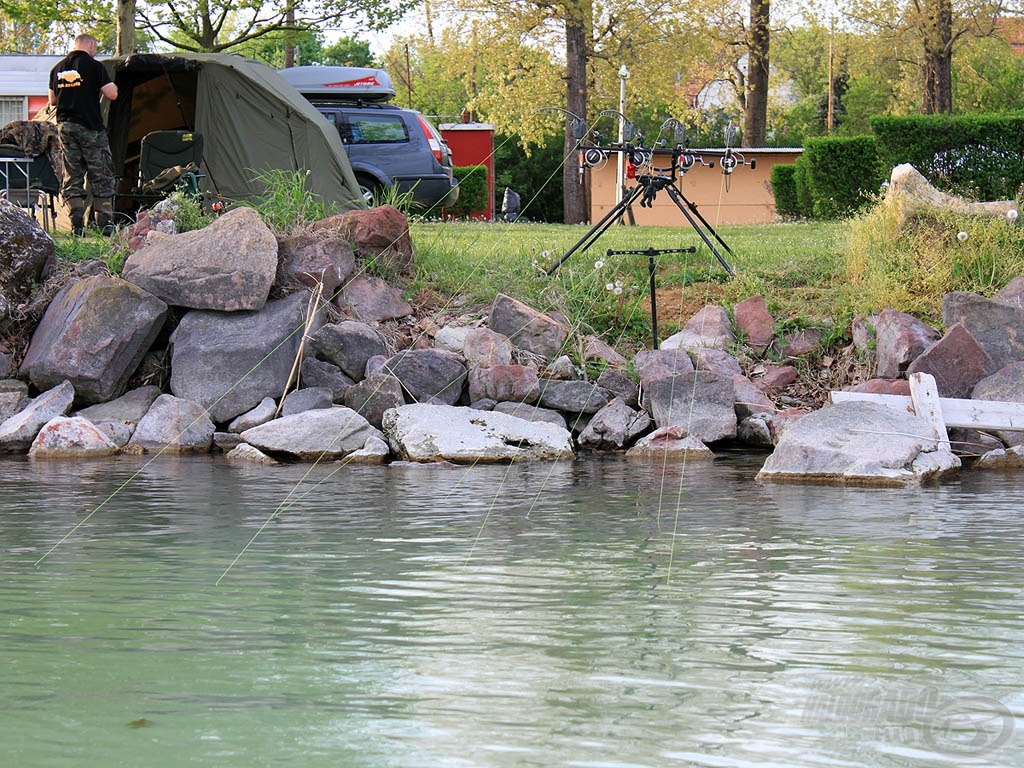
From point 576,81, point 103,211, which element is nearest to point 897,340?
point 103,211

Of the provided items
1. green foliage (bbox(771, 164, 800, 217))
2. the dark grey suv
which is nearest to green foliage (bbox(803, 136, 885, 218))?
green foliage (bbox(771, 164, 800, 217))

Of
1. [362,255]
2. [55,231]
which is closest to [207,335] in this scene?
[362,255]

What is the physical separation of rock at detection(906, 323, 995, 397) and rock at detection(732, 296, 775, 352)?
4.97 ft

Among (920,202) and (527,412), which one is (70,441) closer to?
(527,412)

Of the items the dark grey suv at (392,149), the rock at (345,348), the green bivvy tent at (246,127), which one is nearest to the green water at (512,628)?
the rock at (345,348)

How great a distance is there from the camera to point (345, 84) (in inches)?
875

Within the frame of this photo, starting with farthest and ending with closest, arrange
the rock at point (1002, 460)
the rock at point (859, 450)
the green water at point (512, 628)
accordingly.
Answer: the rock at point (1002, 460) < the rock at point (859, 450) < the green water at point (512, 628)

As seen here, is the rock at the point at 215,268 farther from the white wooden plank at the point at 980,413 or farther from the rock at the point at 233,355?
the white wooden plank at the point at 980,413

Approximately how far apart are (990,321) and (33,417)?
7.21 meters

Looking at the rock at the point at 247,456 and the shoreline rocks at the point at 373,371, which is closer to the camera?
the rock at the point at 247,456

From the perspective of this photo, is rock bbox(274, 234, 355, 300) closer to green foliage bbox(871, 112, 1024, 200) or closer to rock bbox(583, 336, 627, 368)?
rock bbox(583, 336, 627, 368)

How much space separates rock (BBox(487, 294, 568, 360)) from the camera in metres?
11.3

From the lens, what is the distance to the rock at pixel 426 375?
10711mm

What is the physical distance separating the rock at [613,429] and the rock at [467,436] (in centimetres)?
33
